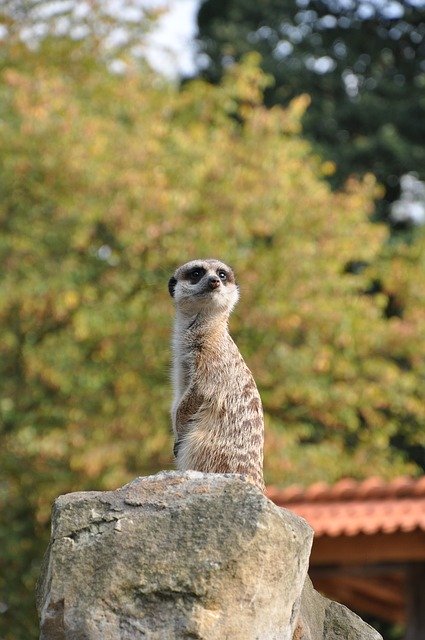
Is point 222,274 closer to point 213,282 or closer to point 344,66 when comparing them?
point 213,282

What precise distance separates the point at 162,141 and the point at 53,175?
7.28 ft

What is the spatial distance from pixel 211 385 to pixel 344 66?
20.8 meters

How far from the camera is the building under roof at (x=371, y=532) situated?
8.70 metres

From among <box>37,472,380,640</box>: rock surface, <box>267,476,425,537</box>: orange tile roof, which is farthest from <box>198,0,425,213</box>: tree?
<box>37,472,380,640</box>: rock surface

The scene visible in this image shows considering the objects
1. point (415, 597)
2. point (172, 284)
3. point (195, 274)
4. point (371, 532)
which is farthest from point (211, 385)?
point (415, 597)

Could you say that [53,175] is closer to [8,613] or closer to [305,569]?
[8,613]

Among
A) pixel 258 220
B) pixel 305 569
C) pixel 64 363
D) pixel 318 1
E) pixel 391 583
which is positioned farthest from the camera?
pixel 318 1

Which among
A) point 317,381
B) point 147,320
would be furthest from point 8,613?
point 317,381

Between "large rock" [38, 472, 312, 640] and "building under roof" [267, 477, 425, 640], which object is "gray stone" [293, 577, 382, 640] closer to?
"large rock" [38, 472, 312, 640]

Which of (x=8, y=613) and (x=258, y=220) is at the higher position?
(x=258, y=220)

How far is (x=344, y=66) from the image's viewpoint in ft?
79.8

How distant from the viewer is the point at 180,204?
12750 mm

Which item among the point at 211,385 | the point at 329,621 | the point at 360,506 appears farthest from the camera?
the point at 360,506

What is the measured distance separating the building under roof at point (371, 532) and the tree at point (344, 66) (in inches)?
519
